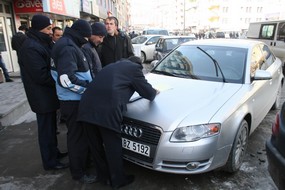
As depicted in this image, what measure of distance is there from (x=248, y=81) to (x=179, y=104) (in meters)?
1.17

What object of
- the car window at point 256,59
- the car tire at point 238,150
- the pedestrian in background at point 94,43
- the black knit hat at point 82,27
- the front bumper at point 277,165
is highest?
the black knit hat at point 82,27

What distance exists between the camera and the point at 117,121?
262 centimetres

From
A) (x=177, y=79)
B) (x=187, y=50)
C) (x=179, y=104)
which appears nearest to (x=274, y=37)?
(x=187, y=50)

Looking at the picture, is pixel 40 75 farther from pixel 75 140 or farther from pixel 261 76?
pixel 261 76

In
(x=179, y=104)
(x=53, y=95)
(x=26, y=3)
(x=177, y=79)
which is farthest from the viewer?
(x=26, y=3)

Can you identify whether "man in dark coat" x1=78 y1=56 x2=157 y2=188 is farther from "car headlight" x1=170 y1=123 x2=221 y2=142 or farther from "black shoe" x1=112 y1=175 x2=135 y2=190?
"car headlight" x1=170 y1=123 x2=221 y2=142

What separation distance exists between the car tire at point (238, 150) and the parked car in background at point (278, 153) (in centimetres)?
56

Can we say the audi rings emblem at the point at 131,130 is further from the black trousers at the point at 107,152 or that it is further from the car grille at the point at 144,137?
the black trousers at the point at 107,152

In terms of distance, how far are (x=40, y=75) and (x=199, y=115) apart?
178 centimetres

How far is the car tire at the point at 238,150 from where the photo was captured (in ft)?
9.68

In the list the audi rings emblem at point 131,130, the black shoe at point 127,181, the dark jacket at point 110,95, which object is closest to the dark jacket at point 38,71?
the dark jacket at point 110,95

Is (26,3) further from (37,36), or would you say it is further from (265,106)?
(265,106)

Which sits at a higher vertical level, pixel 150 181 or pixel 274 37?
pixel 274 37

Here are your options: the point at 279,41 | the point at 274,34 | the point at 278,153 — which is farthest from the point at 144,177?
the point at 274,34
